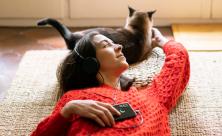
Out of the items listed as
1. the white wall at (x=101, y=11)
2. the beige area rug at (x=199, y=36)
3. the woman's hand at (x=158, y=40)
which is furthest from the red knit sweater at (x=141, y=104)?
the white wall at (x=101, y=11)

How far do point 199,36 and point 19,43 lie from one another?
1.15 metres

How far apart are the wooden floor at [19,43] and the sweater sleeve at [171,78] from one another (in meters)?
0.86

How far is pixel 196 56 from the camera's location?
7.54ft

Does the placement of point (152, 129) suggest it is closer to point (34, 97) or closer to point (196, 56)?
point (34, 97)

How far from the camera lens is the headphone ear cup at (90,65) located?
4.71 feet

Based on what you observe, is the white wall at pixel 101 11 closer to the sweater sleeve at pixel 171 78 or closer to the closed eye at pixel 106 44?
the sweater sleeve at pixel 171 78

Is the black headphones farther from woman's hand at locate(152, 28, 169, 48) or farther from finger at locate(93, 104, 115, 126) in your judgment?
woman's hand at locate(152, 28, 169, 48)

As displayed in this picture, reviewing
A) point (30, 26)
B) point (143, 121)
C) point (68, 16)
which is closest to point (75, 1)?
point (68, 16)

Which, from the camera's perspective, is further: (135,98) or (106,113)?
(135,98)

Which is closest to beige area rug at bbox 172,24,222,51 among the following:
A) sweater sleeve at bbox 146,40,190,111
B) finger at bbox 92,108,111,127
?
sweater sleeve at bbox 146,40,190,111

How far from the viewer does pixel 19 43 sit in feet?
8.79

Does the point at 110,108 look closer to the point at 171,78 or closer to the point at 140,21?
the point at 171,78

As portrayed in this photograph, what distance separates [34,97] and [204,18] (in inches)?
59.7

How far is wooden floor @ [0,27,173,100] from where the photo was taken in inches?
91.1
